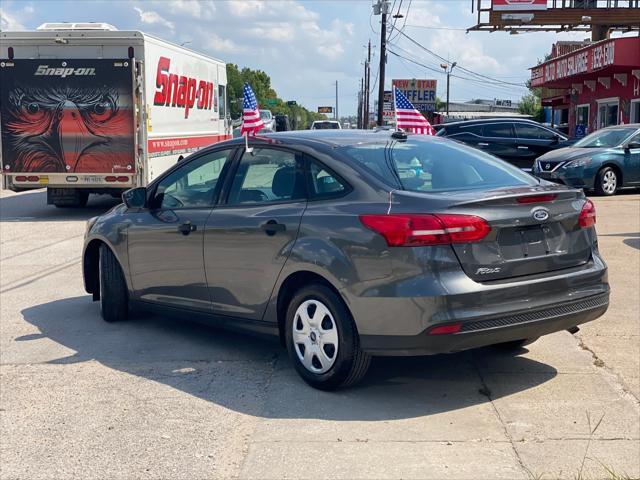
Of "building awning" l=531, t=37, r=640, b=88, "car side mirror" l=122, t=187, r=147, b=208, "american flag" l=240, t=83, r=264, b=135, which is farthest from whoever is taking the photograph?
"building awning" l=531, t=37, r=640, b=88

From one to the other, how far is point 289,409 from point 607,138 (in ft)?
51.2

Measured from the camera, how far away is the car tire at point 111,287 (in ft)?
24.7

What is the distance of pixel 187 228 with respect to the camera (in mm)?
6641

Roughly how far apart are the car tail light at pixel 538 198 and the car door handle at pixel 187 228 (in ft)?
8.49

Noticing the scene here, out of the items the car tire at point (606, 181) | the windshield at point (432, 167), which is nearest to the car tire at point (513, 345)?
the windshield at point (432, 167)

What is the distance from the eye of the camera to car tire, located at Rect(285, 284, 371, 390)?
533cm

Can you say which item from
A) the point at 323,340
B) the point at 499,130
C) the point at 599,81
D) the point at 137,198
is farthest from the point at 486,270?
the point at 599,81

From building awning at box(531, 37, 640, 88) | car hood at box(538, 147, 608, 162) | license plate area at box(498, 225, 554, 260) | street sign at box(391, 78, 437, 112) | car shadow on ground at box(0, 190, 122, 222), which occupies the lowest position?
car shadow on ground at box(0, 190, 122, 222)

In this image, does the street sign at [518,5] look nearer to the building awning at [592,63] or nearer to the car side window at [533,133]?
the building awning at [592,63]

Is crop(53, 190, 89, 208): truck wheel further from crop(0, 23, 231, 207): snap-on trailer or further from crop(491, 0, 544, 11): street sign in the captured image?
crop(491, 0, 544, 11): street sign

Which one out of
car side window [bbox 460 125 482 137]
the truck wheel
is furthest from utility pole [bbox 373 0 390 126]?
the truck wheel

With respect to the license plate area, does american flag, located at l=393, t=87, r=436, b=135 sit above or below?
above

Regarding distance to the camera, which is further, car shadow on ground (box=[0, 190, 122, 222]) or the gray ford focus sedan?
car shadow on ground (box=[0, 190, 122, 222])

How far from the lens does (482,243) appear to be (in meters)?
5.05
